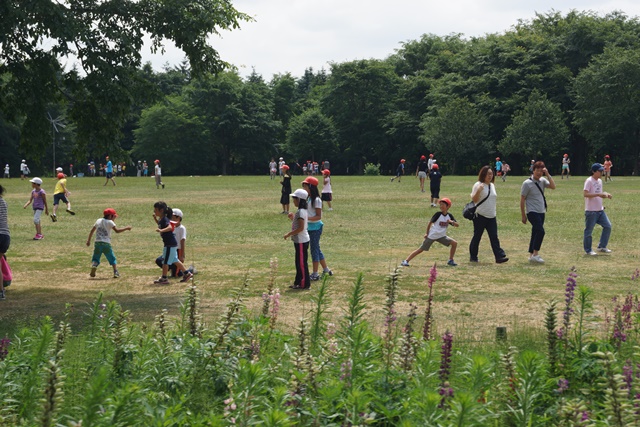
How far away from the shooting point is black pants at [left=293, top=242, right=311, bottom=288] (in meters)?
12.6

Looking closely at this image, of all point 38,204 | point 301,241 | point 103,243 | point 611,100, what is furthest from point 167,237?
point 611,100

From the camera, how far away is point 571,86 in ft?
249

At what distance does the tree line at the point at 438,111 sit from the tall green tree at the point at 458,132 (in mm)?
109

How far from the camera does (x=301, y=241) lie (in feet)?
41.8

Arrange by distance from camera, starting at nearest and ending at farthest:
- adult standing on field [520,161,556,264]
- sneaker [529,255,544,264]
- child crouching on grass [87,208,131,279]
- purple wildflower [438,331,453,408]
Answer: purple wildflower [438,331,453,408] < child crouching on grass [87,208,131,279] < sneaker [529,255,544,264] < adult standing on field [520,161,556,264]

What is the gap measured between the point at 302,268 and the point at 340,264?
Answer: 303 cm

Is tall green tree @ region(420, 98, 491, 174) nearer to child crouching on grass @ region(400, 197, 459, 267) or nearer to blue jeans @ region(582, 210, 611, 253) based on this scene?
blue jeans @ region(582, 210, 611, 253)

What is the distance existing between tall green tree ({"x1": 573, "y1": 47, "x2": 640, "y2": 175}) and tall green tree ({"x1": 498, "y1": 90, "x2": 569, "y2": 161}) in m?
2.03

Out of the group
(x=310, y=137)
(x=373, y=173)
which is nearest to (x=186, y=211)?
(x=373, y=173)

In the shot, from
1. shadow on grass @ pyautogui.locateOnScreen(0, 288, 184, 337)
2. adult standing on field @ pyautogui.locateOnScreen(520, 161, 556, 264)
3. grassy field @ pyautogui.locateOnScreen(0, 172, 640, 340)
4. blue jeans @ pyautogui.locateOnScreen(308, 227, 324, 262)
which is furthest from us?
adult standing on field @ pyautogui.locateOnScreen(520, 161, 556, 264)

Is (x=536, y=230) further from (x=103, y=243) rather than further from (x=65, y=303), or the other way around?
(x=65, y=303)

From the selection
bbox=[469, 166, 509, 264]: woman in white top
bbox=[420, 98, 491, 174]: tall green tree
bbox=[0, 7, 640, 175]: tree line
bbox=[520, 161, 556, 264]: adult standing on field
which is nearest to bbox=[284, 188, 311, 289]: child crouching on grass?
bbox=[469, 166, 509, 264]: woman in white top

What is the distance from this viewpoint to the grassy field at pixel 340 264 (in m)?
11.0

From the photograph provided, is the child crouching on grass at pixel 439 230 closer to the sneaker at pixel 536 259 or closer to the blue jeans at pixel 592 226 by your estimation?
the sneaker at pixel 536 259
